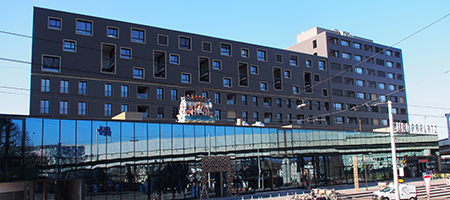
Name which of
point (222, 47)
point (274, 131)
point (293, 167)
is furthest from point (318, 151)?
point (222, 47)

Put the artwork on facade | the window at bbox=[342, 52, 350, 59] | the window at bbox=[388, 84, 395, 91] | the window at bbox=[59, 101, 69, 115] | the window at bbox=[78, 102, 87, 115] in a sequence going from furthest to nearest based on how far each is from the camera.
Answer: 1. the window at bbox=[388, 84, 395, 91]
2. the window at bbox=[342, 52, 350, 59]
3. the window at bbox=[78, 102, 87, 115]
4. the window at bbox=[59, 101, 69, 115]
5. the artwork on facade

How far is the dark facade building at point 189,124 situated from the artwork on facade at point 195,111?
4.82 feet

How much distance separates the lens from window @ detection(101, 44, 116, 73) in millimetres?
55781

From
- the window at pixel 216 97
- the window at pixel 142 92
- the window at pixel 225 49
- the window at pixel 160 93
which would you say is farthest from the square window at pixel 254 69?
the window at pixel 142 92

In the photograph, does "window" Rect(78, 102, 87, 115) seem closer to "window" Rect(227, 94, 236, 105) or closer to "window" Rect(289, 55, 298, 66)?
"window" Rect(227, 94, 236, 105)

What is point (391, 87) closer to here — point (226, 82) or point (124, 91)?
point (226, 82)

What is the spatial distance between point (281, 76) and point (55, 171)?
49.2 m

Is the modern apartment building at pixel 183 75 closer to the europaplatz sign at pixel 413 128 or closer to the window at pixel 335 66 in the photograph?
the window at pixel 335 66

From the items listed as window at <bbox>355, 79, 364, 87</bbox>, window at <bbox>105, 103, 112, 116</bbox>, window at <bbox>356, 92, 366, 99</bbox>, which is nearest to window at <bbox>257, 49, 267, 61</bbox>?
window at <bbox>355, 79, 364, 87</bbox>

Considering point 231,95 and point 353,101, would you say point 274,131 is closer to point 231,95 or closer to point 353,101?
point 231,95

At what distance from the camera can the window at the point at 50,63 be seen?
5038 cm

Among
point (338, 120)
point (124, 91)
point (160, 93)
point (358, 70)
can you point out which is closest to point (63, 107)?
point (124, 91)

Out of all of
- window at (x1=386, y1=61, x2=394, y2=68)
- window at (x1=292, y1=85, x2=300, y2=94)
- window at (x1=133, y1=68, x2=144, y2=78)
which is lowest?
window at (x1=292, y1=85, x2=300, y2=94)

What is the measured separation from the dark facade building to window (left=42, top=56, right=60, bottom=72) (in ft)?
0.45
